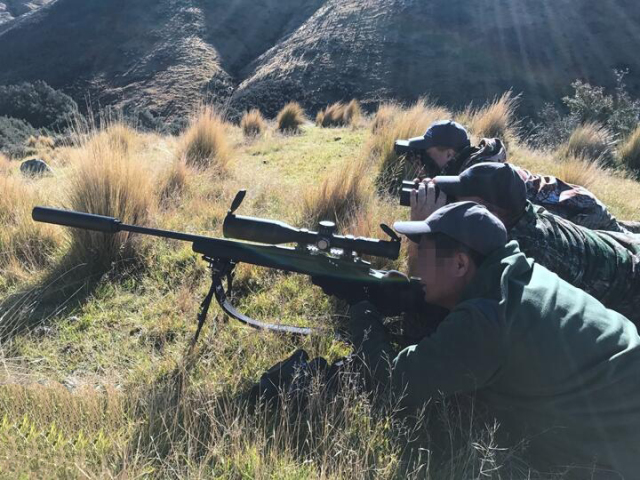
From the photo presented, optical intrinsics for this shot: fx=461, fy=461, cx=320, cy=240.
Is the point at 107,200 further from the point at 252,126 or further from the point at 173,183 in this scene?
the point at 252,126

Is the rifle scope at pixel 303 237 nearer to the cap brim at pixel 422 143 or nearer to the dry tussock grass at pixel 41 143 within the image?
the cap brim at pixel 422 143

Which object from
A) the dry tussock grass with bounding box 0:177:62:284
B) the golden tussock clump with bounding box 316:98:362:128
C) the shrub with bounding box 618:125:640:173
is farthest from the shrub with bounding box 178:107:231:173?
the shrub with bounding box 618:125:640:173

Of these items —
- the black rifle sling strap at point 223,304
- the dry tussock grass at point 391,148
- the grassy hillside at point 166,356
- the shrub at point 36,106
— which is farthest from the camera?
the shrub at point 36,106

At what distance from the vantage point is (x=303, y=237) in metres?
2.37

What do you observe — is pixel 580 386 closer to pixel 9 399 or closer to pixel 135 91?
pixel 9 399

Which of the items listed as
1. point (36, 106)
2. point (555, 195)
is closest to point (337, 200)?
point (555, 195)

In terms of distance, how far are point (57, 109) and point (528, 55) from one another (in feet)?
87.4

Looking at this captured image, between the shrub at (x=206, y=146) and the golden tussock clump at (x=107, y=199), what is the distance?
7.54 feet

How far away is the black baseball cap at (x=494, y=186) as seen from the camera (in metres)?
2.76

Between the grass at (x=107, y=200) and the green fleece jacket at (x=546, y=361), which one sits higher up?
the green fleece jacket at (x=546, y=361)

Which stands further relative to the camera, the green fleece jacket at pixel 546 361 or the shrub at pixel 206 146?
the shrub at pixel 206 146

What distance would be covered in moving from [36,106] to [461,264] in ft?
92.7

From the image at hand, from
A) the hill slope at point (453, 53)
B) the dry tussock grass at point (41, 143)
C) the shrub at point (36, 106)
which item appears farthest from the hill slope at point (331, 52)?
the dry tussock grass at point (41, 143)

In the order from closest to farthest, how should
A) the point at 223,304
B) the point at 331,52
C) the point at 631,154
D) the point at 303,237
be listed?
1. the point at 303,237
2. the point at 223,304
3. the point at 631,154
4. the point at 331,52
